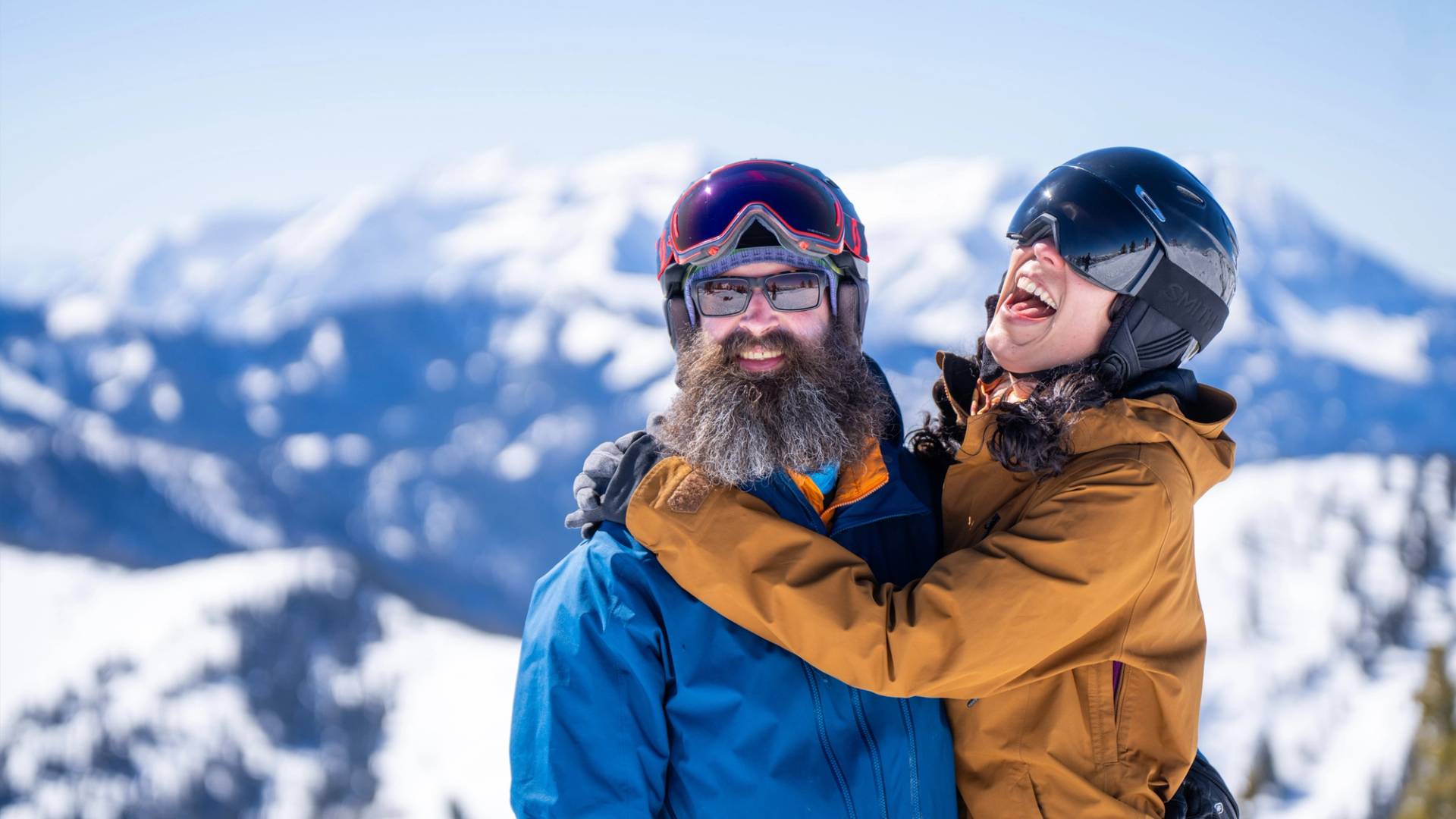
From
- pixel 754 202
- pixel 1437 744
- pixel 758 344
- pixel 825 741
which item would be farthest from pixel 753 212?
pixel 1437 744

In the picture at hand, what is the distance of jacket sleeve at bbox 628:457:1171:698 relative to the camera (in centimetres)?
343

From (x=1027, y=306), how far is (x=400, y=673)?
12552 centimetres

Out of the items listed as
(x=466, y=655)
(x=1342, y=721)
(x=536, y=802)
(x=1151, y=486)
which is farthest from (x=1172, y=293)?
(x=466, y=655)

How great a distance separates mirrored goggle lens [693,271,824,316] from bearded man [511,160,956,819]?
0.32m

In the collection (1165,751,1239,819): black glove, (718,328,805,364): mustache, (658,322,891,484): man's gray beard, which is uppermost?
(718,328,805,364): mustache

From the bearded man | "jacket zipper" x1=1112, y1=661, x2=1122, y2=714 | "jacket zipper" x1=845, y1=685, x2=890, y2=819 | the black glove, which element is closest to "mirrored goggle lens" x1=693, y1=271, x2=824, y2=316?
the bearded man

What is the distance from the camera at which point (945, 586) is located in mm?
3477

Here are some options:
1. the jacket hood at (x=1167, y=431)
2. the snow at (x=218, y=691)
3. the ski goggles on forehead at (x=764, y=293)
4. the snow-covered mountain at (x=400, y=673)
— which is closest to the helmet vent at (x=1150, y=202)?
the jacket hood at (x=1167, y=431)

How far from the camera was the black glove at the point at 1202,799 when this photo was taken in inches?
161

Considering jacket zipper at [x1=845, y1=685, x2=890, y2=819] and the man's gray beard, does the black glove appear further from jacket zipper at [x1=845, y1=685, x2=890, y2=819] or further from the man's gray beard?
the man's gray beard

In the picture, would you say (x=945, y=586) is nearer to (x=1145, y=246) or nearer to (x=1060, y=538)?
(x=1060, y=538)

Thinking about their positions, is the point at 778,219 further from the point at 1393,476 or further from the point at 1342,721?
the point at 1393,476

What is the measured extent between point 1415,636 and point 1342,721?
18088 mm

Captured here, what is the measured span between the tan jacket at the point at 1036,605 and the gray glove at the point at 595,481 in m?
0.27
